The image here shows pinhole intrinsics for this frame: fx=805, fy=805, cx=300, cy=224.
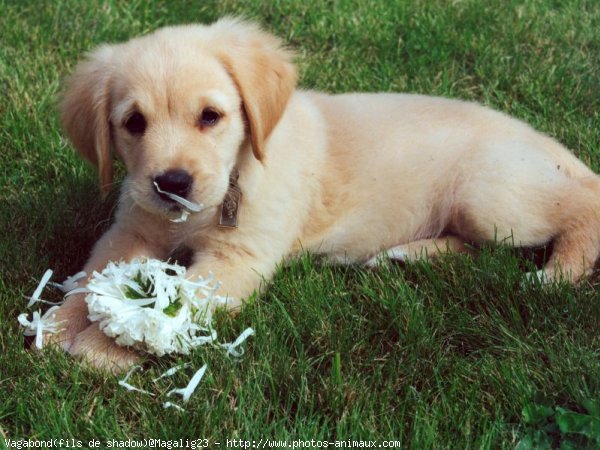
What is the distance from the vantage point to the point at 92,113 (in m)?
2.88

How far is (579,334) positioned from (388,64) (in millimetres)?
2399

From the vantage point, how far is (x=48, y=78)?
4.39 meters

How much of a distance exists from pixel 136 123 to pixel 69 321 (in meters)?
0.72

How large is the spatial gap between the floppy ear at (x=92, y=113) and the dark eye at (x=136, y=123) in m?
0.12

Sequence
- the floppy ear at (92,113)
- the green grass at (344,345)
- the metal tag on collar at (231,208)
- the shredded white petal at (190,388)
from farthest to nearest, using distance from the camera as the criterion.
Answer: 1. the metal tag on collar at (231,208)
2. the floppy ear at (92,113)
3. the shredded white petal at (190,388)
4. the green grass at (344,345)

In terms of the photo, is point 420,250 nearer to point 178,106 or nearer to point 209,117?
point 209,117

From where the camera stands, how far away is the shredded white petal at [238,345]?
100.0 inches

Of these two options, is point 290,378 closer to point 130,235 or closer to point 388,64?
point 130,235

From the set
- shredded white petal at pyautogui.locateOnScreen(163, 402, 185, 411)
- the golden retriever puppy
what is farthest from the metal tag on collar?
shredded white petal at pyautogui.locateOnScreen(163, 402, 185, 411)

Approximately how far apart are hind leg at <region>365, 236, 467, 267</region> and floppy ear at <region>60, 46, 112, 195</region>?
1.07 metres

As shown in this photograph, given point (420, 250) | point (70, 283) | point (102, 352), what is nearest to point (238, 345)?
point (102, 352)

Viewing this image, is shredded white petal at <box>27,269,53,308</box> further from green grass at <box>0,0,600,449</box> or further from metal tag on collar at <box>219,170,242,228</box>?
metal tag on collar at <box>219,170,242,228</box>

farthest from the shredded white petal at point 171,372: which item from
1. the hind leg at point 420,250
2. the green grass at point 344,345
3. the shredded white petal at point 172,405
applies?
the hind leg at point 420,250

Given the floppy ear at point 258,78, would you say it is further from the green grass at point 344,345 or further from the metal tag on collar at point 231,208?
the green grass at point 344,345
